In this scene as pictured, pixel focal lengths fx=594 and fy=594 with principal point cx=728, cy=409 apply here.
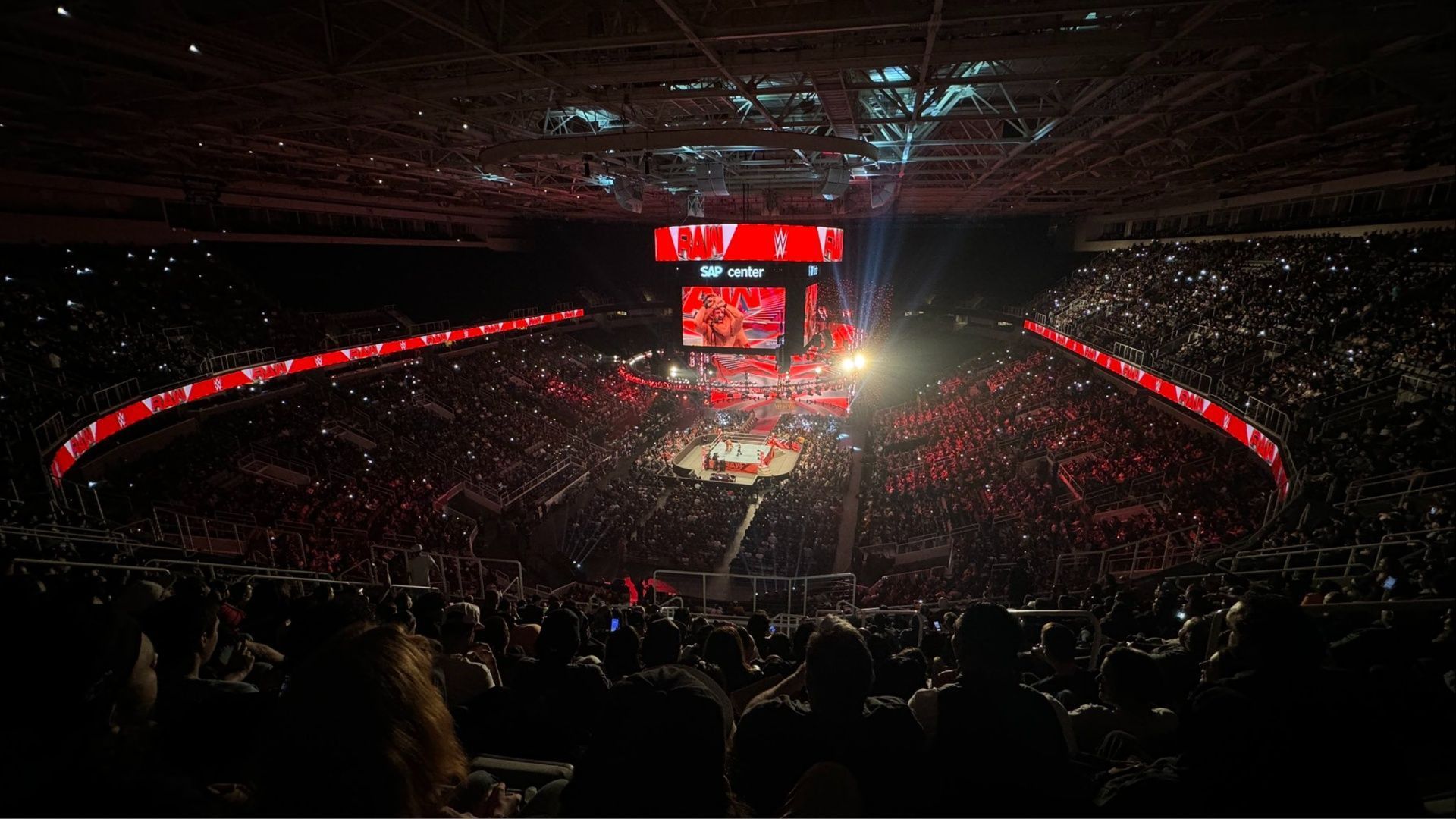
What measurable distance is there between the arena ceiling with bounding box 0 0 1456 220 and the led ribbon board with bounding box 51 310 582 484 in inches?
211

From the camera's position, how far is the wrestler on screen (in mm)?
25250

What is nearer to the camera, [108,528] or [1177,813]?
[1177,813]

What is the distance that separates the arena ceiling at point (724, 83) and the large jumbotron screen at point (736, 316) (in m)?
8.90

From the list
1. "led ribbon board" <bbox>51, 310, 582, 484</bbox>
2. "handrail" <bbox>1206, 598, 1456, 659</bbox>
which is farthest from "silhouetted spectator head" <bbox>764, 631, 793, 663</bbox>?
"led ribbon board" <bbox>51, 310, 582, 484</bbox>

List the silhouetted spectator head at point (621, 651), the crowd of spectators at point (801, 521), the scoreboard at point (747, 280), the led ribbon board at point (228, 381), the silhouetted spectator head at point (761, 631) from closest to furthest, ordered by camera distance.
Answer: the silhouetted spectator head at point (621, 651), the silhouetted spectator head at point (761, 631), the led ribbon board at point (228, 381), the crowd of spectators at point (801, 521), the scoreboard at point (747, 280)

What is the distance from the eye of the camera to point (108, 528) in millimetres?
8891

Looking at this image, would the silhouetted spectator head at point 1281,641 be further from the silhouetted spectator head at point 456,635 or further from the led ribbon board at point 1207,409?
the led ribbon board at point 1207,409

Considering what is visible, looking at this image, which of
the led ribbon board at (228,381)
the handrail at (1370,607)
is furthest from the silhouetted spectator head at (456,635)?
the led ribbon board at (228,381)

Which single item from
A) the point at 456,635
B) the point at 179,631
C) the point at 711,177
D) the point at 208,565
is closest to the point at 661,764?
the point at 179,631

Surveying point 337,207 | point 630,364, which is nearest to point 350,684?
point 337,207

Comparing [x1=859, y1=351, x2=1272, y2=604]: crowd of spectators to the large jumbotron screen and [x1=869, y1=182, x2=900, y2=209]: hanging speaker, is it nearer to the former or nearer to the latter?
the large jumbotron screen

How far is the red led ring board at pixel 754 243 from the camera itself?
75.5 feet

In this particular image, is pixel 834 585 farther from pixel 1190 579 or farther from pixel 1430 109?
pixel 1430 109

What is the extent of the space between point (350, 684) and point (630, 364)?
35.3 metres
